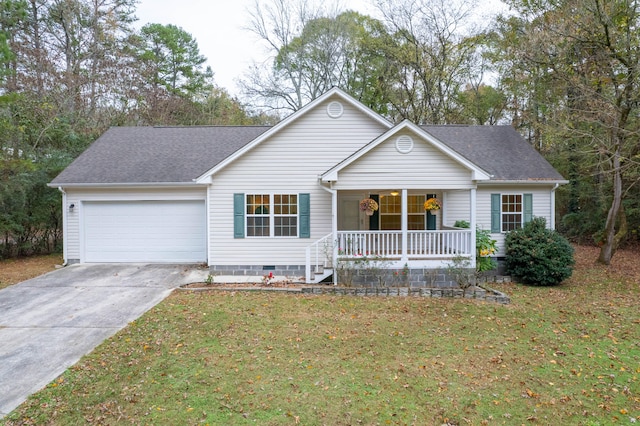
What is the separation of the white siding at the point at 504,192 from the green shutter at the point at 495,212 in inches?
3.9

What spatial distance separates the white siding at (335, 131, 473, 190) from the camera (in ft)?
31.9

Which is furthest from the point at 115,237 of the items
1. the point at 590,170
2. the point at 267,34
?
the point at 590,170

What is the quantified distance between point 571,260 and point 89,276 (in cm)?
1415

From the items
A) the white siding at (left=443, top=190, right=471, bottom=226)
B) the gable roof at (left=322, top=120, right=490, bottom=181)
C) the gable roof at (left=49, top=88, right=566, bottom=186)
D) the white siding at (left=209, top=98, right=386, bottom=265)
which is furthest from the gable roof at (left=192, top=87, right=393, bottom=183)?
the white siding at (left=443, top=190, right=471, bottom=226)

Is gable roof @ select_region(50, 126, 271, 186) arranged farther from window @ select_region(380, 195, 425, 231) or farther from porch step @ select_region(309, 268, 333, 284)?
window @ select_region(380, 195, 425, 231)

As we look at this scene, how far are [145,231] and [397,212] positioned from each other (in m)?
8.79

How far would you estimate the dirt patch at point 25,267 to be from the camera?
10.5 metres

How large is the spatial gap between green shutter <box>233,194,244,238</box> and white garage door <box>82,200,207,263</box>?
1990 mm

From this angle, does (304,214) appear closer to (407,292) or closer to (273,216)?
(273,216)

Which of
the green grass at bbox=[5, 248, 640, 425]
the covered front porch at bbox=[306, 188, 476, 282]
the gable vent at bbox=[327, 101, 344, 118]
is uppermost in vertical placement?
the gable vent at bbox=[327, 101, 344, 118]

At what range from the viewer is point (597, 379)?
497 centimetres

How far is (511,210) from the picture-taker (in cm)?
1213

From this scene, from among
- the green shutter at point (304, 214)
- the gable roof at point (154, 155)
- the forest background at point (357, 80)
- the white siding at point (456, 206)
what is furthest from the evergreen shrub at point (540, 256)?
the gable roof at point (154, 155)

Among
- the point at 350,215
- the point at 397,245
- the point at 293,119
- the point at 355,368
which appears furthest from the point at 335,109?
the point at 355,368
